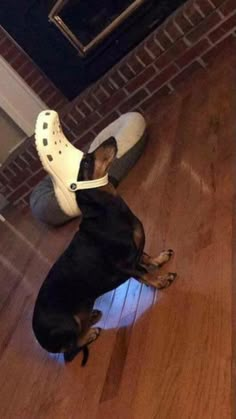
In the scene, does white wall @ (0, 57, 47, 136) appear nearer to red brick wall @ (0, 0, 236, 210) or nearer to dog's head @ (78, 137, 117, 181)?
red brick wall @ (0, 0, 236, 210)

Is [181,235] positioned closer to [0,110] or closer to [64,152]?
[64,152]

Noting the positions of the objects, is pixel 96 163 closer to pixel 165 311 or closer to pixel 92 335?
pixel 165 311

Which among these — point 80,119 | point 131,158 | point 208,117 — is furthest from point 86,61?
point 208,117

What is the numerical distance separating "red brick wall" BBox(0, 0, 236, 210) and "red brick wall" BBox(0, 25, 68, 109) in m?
0.14

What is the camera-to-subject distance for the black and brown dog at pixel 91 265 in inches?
60.4

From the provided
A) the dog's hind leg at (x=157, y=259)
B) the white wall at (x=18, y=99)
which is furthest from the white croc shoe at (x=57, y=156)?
the white wall at (x=18, y=99)

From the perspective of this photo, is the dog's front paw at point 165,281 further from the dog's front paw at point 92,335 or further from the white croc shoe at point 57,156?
the white croc shoe at point 57,156

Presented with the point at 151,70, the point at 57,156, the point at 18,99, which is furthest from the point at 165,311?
the point at 18,99

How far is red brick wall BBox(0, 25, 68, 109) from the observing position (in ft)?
10.2

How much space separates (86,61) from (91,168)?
5.76ft

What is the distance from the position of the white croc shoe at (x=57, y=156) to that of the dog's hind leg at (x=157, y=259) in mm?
355

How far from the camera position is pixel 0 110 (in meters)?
3.27

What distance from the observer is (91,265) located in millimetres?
1609

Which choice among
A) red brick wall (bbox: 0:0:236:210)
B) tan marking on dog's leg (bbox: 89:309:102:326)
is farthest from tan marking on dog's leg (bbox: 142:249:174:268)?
red brick wall (bbox: 0:0:236:210)
